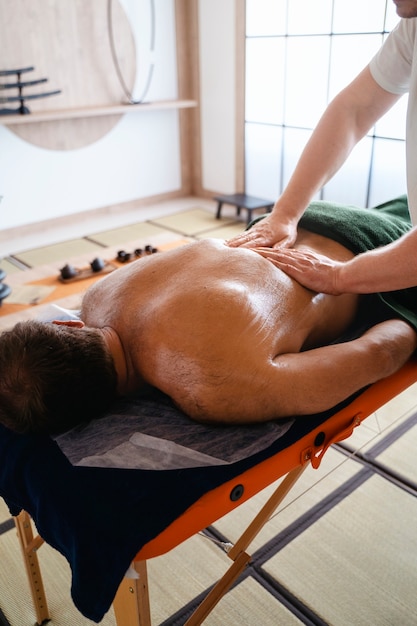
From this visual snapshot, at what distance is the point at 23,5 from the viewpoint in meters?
4.21

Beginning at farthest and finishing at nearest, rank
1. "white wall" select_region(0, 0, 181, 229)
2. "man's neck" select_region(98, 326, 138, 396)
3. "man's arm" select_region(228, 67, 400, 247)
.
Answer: "white wall" select_region(0, 0, 181, 229), "man's arm" select_region(228, 67, 400, 247), "man's neck" select_region(98, 326, 138, 396)

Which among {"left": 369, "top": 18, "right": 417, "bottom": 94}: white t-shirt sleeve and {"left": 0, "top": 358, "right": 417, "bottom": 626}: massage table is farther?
{"left": 369, "top": 18, "right": 417, "bottom": 94}: white t-shirt sleeve

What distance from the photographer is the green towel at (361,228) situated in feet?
5.56

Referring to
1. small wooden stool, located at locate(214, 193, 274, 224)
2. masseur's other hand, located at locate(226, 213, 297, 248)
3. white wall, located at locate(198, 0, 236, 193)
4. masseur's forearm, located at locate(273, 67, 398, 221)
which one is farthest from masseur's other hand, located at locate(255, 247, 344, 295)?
white wall, located at locate(198, 0, 236, 193)

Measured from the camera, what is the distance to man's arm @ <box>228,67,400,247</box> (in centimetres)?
189

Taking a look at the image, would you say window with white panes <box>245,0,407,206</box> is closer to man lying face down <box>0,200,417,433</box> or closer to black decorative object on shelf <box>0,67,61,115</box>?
black decorative object on shelf <box>0,67,61,115</box>

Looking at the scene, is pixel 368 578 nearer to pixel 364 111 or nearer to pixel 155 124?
pixel 364 111

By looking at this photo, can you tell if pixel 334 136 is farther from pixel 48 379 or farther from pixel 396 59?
pixel 48 379

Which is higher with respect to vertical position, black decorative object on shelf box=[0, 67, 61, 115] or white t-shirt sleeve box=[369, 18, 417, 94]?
white t-shirt sleeve box=[369, 18, 417, 94]

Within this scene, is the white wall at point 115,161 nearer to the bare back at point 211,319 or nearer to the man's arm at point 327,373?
the bare back at point 211,319

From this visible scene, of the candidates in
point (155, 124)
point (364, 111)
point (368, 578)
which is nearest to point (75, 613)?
point (368, 578)

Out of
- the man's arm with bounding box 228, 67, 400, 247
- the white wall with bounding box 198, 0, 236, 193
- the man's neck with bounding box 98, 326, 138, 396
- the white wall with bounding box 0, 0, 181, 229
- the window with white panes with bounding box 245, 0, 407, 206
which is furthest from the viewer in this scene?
the white wall with bounding box 198, 0, 236, 193

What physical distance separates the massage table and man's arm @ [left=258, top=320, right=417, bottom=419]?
0.15ft

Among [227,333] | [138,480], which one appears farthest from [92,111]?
[138,480]
